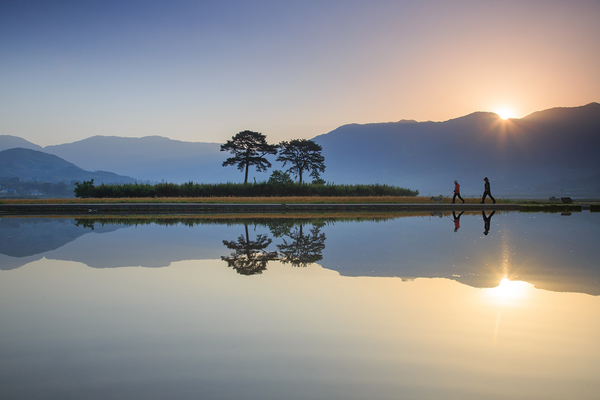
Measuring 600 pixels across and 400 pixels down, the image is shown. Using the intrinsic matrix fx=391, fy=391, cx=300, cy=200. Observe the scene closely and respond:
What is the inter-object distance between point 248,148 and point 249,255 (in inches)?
1862

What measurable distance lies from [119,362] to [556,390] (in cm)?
376

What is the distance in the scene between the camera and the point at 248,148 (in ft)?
181

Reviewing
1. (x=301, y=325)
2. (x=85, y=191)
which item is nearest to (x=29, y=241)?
(x=301, y=325)

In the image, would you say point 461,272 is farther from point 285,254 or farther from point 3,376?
point 3,376

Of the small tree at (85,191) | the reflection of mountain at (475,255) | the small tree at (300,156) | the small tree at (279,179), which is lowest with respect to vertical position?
the reflection of mountain at (475,255)

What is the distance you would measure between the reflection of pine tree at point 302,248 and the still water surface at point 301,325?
11 cm

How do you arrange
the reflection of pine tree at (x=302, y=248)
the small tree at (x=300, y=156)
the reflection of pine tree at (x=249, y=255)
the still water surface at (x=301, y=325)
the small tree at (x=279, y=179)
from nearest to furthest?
the still water surface at (x=301, y=325)
the reflection of pine tree at (x=249, y=255)
the reflection of pine tree at (x=302, y=248)
the small tree at (x=279, y=179)
the small tree at (x=300, y=156)

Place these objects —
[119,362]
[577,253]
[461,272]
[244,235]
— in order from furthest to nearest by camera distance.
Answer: [244,235] → [577,253] → [461,272] → [119,362]

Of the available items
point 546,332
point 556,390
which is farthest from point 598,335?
point 556,390

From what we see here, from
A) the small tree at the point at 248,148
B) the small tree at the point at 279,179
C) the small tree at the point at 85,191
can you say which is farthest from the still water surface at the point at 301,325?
the small tree at the point at 248,148

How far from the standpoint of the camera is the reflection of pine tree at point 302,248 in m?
8.36

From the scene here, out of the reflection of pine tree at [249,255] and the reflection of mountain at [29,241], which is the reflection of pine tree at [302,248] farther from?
the reflection of mountain at [29,241]

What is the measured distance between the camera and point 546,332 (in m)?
4.32

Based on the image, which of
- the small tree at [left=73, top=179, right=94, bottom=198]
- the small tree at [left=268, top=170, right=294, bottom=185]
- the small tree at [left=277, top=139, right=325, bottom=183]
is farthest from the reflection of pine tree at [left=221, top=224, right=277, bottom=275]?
the small tree at [left=277, top=139, right=325, bottom=183]
